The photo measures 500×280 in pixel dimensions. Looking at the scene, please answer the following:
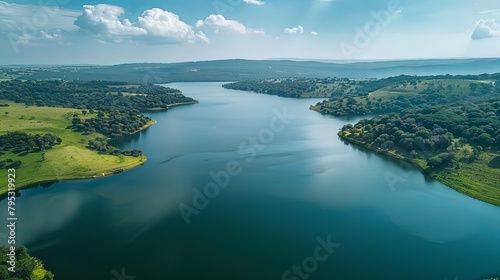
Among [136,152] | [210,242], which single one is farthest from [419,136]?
[136,152]

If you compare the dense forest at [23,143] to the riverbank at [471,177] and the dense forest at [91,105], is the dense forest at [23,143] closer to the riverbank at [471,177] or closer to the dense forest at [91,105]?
the dense forest at [91,105]

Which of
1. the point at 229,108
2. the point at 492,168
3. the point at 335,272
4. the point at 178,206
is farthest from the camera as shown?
the point at 229,108

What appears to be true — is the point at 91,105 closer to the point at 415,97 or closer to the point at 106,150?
the point at 106,150

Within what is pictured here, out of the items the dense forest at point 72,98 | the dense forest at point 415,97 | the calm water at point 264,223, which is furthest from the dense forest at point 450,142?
the dense forest at point 72,98

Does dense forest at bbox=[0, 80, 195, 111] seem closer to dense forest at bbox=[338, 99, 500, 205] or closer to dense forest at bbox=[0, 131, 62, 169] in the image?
dense forest at bbox=[0, 131, 62, 169]

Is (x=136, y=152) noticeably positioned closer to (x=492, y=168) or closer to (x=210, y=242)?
(x=210, y=242)

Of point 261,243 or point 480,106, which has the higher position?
point 480,106

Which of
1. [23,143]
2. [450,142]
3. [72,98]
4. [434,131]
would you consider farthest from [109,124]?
[450,142]

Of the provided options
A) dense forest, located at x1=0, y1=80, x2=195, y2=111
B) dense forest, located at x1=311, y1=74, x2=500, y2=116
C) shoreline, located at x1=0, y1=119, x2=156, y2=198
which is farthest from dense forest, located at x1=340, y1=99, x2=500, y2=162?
dense forest, located at x1=0, y1=80, x2=195, y2=111
